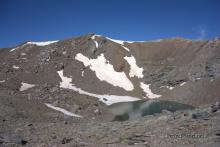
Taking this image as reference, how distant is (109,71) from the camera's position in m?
106

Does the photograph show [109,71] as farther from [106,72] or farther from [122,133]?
[122,133]

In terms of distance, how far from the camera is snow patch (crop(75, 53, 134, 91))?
101 m

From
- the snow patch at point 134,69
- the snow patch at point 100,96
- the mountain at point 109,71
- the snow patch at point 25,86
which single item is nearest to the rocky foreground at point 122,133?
the mountain at point 109,71

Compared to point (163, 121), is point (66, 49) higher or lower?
higher

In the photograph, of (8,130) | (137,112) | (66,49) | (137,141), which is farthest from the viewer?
(66,49)

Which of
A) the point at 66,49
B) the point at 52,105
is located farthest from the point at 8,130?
the point at 66,49

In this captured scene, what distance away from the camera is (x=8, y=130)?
36.6 meters

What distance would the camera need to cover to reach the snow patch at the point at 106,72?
331 feet

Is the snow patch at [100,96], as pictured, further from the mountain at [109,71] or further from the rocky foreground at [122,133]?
the rocky foreground at [122,133]

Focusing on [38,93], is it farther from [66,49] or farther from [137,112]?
[66,49]

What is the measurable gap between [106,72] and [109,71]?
129cm

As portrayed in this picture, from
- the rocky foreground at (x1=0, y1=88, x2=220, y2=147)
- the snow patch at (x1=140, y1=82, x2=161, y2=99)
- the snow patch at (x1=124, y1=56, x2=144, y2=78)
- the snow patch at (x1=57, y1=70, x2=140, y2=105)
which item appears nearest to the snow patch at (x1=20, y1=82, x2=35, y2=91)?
the snow patch at (x1=57, y1=70, x2=140, y2=105)

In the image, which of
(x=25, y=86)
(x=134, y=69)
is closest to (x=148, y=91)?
(x=134, y=69)

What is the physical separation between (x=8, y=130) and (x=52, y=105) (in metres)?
25.5
